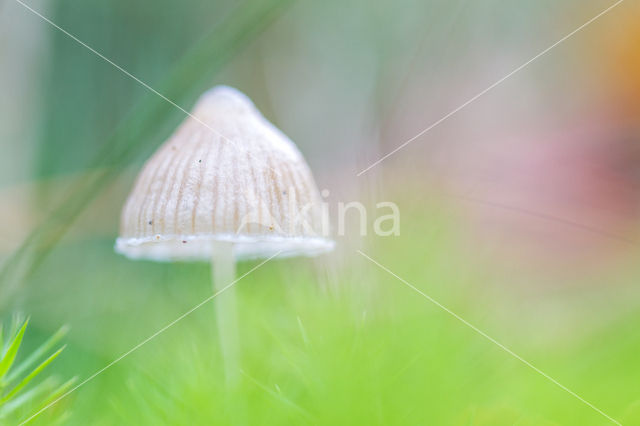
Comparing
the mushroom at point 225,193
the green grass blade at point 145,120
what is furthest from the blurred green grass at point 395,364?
the green grass blade at point 145,120

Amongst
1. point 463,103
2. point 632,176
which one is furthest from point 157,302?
point 463,103

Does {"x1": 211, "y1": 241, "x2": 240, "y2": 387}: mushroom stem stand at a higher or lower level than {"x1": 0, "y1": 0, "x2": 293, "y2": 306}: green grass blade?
lower

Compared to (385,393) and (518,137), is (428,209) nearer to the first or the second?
(385,393)

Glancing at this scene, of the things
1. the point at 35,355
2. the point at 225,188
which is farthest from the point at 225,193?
the point at 35,355

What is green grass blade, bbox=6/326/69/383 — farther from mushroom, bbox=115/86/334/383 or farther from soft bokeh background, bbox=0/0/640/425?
mushroom, bbox=115/86/334/383

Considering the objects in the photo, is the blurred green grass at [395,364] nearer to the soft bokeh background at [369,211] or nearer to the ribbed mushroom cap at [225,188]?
the soft bokeh background at [369,211]

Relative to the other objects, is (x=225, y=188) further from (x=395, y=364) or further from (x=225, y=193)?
(x=395, y=364)

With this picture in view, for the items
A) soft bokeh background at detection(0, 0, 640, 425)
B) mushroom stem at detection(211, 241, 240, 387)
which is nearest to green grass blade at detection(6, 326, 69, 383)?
soft bokeh background at detection(0, 0, 640, 425)
